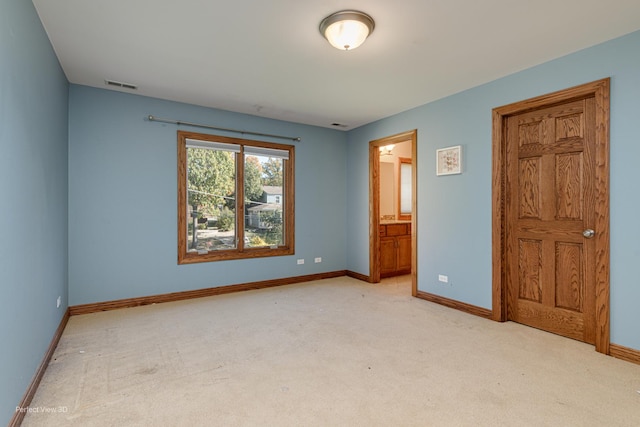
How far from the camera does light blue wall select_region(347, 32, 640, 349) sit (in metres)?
2.55

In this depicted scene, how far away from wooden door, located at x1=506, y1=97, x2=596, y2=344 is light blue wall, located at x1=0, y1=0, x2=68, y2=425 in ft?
13.1

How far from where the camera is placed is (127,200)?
12.8ft

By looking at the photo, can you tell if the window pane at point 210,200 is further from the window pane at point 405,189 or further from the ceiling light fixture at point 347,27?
the window pane at point 405,189

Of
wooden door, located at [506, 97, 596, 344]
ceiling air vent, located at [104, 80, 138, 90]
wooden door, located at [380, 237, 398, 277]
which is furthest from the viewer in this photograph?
wooden door, located at [380, 237, 398, 277]

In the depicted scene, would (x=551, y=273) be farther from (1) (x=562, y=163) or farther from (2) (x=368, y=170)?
(2) (x=368, y=170)

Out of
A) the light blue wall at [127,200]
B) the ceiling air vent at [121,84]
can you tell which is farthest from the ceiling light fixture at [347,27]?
the light blue wall at [127,200]

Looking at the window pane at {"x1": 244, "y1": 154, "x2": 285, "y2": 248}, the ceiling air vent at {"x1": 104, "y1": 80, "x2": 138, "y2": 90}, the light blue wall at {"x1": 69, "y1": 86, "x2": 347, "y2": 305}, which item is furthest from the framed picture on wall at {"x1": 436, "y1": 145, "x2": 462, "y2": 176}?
the ceiling air vent at {"x1": 104, "y1": 80, "x2": 138, "y2": 90}

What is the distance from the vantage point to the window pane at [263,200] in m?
4.82

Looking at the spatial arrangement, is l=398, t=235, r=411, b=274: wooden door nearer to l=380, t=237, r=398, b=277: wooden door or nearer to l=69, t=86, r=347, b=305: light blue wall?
l=380, t=237, r=398, b=277: wooden door

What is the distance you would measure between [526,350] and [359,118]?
11.7 feet

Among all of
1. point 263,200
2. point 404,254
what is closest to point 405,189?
point 404,254

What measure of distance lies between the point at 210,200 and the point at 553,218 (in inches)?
156

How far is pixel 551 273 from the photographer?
3.13 m

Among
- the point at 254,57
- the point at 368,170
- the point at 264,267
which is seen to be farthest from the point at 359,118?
the point at 264,267
